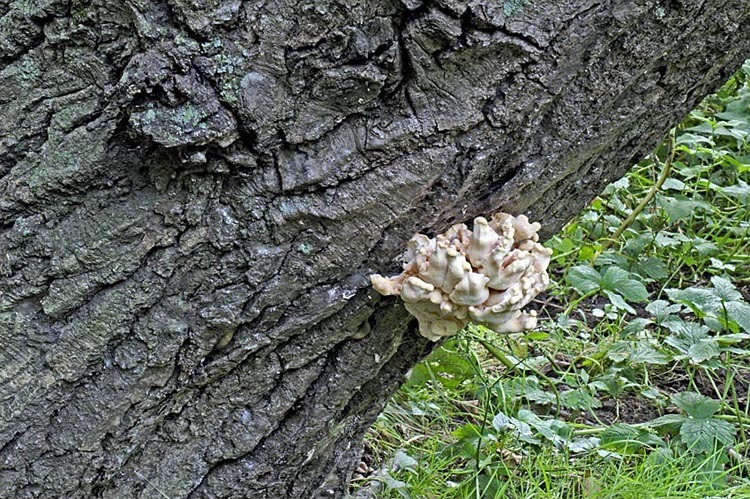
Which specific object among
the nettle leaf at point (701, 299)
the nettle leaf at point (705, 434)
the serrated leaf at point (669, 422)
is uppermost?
the nettle leaf at point (701, 299)

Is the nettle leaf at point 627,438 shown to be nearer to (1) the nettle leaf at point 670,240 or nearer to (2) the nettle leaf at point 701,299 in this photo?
(2) the nettle leaf at point 701,299

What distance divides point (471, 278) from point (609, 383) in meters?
1.10

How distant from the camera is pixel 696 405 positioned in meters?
1.82

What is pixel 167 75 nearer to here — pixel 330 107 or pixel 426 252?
pixel 330 107

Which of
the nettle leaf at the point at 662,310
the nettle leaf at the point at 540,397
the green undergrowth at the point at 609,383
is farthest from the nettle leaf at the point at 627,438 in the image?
the nettle leaf at the point at 662,310

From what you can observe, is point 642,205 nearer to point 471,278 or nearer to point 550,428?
point 550,428

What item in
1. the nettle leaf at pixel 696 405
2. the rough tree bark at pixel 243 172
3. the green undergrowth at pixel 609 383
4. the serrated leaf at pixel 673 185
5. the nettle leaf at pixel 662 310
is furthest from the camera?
the serrated leaf at pixel 673 185

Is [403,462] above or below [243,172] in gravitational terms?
below

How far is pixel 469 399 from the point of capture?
81.3 inches

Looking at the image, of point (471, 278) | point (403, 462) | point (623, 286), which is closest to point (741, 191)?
point (623, 286)

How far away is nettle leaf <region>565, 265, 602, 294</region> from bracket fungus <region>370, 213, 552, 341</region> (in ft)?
3.61

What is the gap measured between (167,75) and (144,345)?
1.28 feet

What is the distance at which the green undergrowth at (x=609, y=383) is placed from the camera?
169cm

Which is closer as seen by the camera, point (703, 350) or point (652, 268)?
point (703, 350)
